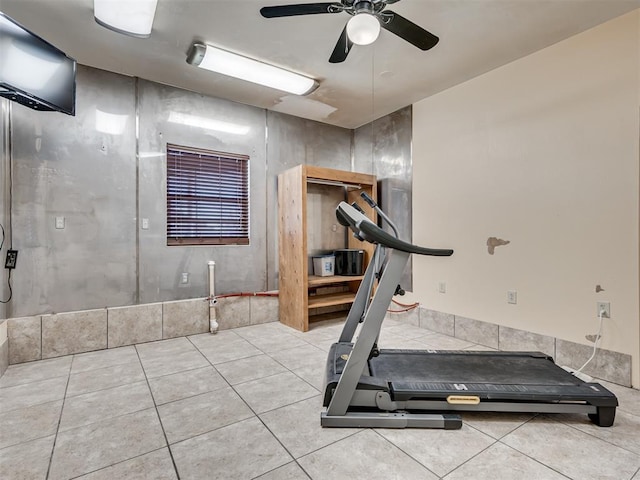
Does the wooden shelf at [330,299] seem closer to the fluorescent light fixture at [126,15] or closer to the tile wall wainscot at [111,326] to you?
the tile wall wainscot at [111,326]

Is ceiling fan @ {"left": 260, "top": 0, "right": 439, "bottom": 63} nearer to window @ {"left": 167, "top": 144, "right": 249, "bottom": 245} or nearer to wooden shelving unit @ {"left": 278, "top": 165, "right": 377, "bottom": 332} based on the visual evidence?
wooden shelving unit @ {"left": 278, "top": 165, "right": 377, "bottom": 332}

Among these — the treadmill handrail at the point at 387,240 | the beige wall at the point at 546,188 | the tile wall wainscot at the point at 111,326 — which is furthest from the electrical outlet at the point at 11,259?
the beige wall at the point at 546,188

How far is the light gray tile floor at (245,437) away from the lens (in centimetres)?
156

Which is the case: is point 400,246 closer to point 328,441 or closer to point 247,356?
point 328,441

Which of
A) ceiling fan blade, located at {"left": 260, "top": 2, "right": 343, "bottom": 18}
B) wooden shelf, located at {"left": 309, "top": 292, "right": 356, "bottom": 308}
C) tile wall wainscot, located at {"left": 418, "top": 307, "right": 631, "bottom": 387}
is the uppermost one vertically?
ceiling fan blade, located at {"left": 260, "top": 2, "right": 343, "bottom": 18}

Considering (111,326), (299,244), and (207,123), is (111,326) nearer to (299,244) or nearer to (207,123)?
(299,244)

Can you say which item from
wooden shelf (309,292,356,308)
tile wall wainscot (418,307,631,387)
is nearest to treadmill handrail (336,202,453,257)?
tile wall wainscot (418,307,631,387)

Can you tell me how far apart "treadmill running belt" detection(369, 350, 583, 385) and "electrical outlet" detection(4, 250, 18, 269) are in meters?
3.27

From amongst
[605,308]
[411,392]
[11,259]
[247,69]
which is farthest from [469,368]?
[11,259]

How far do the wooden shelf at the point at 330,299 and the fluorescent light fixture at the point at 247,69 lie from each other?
2.55 m

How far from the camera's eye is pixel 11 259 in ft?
9.54

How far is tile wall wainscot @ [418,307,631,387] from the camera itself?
251cm

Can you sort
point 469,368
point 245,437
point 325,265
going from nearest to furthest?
point 245,437
point 469,368
point 325,265

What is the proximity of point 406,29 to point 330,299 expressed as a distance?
3.17 meters
